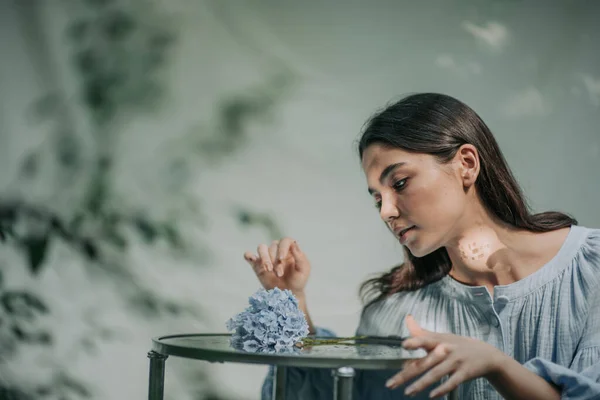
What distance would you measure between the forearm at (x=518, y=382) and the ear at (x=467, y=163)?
44cm

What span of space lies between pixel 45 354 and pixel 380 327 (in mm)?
954

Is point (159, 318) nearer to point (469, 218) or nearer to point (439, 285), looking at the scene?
point (439, 285)

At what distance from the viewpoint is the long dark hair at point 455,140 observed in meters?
1.36

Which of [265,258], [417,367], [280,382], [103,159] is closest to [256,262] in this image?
[265,258]

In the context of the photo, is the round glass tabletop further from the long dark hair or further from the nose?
the long dark hair

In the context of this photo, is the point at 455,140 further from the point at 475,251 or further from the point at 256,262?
the point at 256,262

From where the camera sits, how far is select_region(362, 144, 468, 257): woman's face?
1.32m

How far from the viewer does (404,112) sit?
142 cm

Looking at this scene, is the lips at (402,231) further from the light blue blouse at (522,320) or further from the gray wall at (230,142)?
the gray wall at (230,142)

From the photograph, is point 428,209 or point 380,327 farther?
point 380,327

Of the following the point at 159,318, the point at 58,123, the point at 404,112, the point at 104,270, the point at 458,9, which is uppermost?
the point at 458,9

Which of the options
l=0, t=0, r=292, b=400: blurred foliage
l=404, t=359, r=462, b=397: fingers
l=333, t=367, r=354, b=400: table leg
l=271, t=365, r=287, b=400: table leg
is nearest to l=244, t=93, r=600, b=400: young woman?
l=271, t=365, r=287, b=400: table leg

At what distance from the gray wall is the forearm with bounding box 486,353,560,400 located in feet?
3.03

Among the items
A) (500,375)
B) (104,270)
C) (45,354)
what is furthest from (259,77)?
(500,375)
